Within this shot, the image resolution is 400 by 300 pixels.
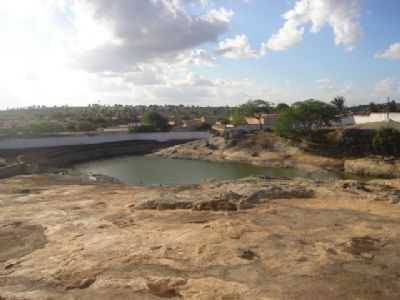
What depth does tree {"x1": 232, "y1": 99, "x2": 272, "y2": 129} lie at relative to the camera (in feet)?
212

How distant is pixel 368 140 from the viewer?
4550cm

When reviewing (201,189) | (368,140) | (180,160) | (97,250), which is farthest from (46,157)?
(97,250)

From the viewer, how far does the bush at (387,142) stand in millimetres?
41312

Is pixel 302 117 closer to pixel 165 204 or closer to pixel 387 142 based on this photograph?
pixel 387 142

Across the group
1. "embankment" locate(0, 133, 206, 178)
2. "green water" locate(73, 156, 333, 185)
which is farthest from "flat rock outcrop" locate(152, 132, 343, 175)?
"embankment" locate(0, 133, 206, 178)

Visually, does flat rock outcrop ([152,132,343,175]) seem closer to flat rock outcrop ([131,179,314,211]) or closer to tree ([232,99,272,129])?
tree ([232,99,272,129])

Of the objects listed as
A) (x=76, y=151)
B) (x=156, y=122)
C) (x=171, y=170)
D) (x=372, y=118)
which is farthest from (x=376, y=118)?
(x=76, y=151)

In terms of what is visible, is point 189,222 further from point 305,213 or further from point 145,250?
point 305,213

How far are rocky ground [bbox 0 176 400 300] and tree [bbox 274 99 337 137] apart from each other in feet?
109

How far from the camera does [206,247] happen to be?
10875mm

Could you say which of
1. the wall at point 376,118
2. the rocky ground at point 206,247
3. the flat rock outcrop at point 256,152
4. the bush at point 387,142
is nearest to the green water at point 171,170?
the flat rock outcrop at point 256,152

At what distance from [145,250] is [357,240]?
587 centimetres

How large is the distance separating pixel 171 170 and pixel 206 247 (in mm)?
31471

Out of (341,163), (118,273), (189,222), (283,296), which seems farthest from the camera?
(341,163)
